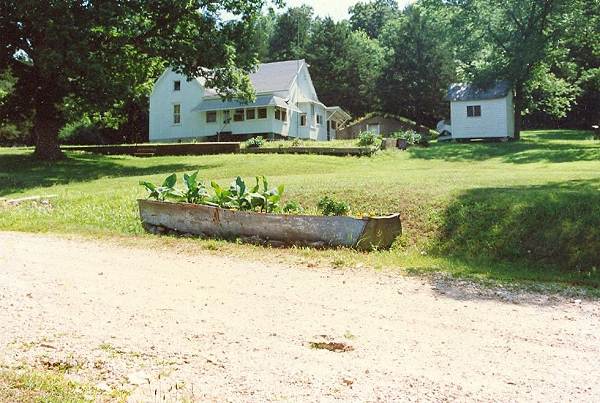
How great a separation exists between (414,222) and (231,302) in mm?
5851

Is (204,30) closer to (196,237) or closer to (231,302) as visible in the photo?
(196,237)

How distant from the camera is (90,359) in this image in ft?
15.7

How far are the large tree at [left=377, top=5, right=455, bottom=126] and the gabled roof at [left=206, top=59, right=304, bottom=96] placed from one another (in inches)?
512

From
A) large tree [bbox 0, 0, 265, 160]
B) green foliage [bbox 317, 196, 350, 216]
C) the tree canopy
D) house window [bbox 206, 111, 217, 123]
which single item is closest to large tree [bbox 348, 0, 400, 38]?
the tree canopy

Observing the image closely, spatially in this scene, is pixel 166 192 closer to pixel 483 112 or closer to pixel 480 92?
pixel 483 112

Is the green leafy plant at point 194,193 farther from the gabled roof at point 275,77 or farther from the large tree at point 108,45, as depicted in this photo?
the gabled roof at point 275,77

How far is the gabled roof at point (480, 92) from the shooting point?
4094 cm

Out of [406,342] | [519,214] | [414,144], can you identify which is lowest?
[406,342]

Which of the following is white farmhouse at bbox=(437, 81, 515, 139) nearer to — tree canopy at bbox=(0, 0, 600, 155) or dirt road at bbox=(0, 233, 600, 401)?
tree canopy at bbox=(0, 0, 600, 155)

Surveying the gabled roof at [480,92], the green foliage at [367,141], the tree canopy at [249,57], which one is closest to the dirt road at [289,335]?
the tree canopy at [249,57]

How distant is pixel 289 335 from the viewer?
5668mm

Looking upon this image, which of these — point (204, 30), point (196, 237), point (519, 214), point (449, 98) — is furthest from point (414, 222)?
point (449, 98)

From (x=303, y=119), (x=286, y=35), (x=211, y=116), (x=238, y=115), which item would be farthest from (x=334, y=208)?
(x=286, y=35)

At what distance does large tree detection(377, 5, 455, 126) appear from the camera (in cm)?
5694
